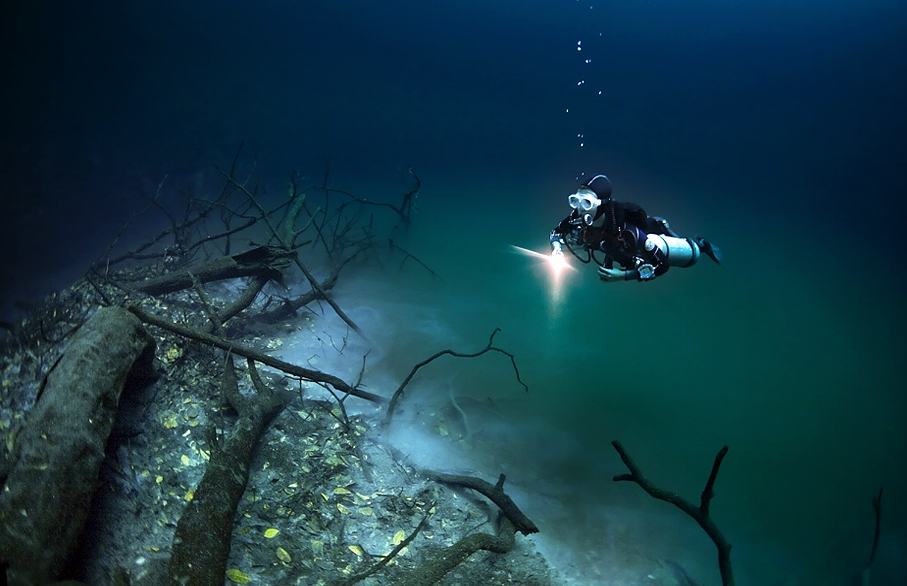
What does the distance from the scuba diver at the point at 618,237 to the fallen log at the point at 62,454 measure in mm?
5256

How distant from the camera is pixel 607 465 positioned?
20.6 feet

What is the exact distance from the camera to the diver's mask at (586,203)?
5.51 meters

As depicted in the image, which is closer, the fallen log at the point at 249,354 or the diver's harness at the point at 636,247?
the fallen log at the point at 249,354

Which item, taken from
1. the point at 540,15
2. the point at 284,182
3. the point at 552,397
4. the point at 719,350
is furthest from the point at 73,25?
the point at 540,15

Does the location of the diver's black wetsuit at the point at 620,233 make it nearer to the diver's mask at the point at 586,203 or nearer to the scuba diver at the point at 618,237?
the scuba diver at the point at 618,237

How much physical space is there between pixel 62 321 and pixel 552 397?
8.01m

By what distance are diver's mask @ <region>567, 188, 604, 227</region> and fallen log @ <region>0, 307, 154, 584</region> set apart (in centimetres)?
530

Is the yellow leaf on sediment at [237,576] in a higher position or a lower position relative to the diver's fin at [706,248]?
lower

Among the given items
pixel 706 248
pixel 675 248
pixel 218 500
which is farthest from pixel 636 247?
pixel 218 500

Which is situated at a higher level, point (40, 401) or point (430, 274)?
point (430, 274)

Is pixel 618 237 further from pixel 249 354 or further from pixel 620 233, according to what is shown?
pixel 249 354

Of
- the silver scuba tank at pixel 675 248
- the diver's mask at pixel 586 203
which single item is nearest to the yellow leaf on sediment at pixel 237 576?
the diver's mask at pixel 586 203

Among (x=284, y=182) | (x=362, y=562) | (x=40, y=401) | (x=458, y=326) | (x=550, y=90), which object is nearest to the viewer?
(x=40, y=401)

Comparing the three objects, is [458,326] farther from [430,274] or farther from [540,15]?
[540,15]
